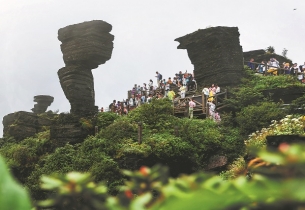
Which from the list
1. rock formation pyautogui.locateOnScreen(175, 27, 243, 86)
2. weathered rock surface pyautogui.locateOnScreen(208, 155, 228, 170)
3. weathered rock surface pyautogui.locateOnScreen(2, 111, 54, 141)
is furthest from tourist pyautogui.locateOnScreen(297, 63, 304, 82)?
weathered rock surface pyautogui.locateOnScreen(2, 111, 54, 141)

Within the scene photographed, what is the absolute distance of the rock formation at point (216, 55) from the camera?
2616 centimetres

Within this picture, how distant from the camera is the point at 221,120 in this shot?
1983 centimetres

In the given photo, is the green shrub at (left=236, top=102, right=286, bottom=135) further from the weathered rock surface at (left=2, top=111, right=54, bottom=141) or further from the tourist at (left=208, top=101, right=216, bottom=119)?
the weathered rock surface at (left=2, top=111, right=54, bottom=141)

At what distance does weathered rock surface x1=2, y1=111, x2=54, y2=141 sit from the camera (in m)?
23.5

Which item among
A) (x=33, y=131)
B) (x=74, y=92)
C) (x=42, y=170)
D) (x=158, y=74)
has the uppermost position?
(x=158, y=74)

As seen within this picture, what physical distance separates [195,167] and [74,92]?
1013 centimetres

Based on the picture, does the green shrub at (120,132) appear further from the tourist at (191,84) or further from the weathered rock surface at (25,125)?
the tourist at (191,84)

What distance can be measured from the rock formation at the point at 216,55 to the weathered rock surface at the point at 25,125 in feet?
34.6

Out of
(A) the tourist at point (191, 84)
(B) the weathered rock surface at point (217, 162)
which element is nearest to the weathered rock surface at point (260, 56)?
(A) the tourist at point (191, 84)

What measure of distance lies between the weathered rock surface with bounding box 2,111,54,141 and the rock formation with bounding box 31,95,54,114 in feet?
55.4

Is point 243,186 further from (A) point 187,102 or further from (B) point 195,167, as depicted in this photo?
(A) point 187,102

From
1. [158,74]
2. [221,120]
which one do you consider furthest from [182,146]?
[158,74]

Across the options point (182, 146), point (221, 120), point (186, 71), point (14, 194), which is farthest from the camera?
point (186, 71)

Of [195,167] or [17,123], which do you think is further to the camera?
[17,123]
